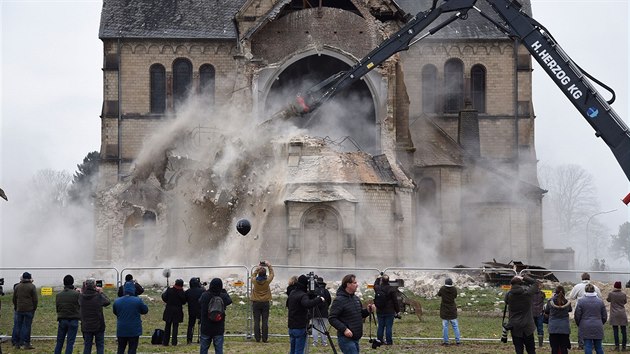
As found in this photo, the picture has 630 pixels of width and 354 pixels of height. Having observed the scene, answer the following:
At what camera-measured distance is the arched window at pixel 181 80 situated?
59438 millimetres

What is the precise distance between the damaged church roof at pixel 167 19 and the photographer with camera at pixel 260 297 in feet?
112

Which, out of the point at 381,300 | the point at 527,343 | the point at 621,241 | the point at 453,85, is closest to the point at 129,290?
the point at 381,300

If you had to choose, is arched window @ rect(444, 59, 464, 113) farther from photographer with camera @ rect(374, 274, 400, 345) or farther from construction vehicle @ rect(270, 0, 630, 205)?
photographer with camera @ rect(374, 274, 400, 345)

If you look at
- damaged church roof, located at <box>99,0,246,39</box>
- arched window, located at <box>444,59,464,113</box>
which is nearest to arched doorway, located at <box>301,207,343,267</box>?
damaged church roof, located at <box>99,0,246,39</box>

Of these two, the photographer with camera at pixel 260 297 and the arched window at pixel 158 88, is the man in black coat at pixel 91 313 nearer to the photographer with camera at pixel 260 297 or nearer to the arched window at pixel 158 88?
the photographer with camera at pixel 260 297

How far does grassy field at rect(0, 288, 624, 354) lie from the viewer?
84.6 ft

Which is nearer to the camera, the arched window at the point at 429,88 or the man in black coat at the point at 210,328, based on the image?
the man in black coat at the point at 210,328

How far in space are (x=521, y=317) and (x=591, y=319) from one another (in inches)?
84.2

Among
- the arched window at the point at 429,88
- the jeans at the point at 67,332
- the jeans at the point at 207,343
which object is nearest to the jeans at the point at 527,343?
the jeans at the point at 207,343

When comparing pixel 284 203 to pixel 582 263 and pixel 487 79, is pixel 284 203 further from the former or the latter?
pixel 582 263

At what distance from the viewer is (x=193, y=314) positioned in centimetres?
2634

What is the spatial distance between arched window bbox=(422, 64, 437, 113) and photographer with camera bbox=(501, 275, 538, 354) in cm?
3875

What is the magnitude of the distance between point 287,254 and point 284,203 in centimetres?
198

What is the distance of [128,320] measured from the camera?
21.7 meters
